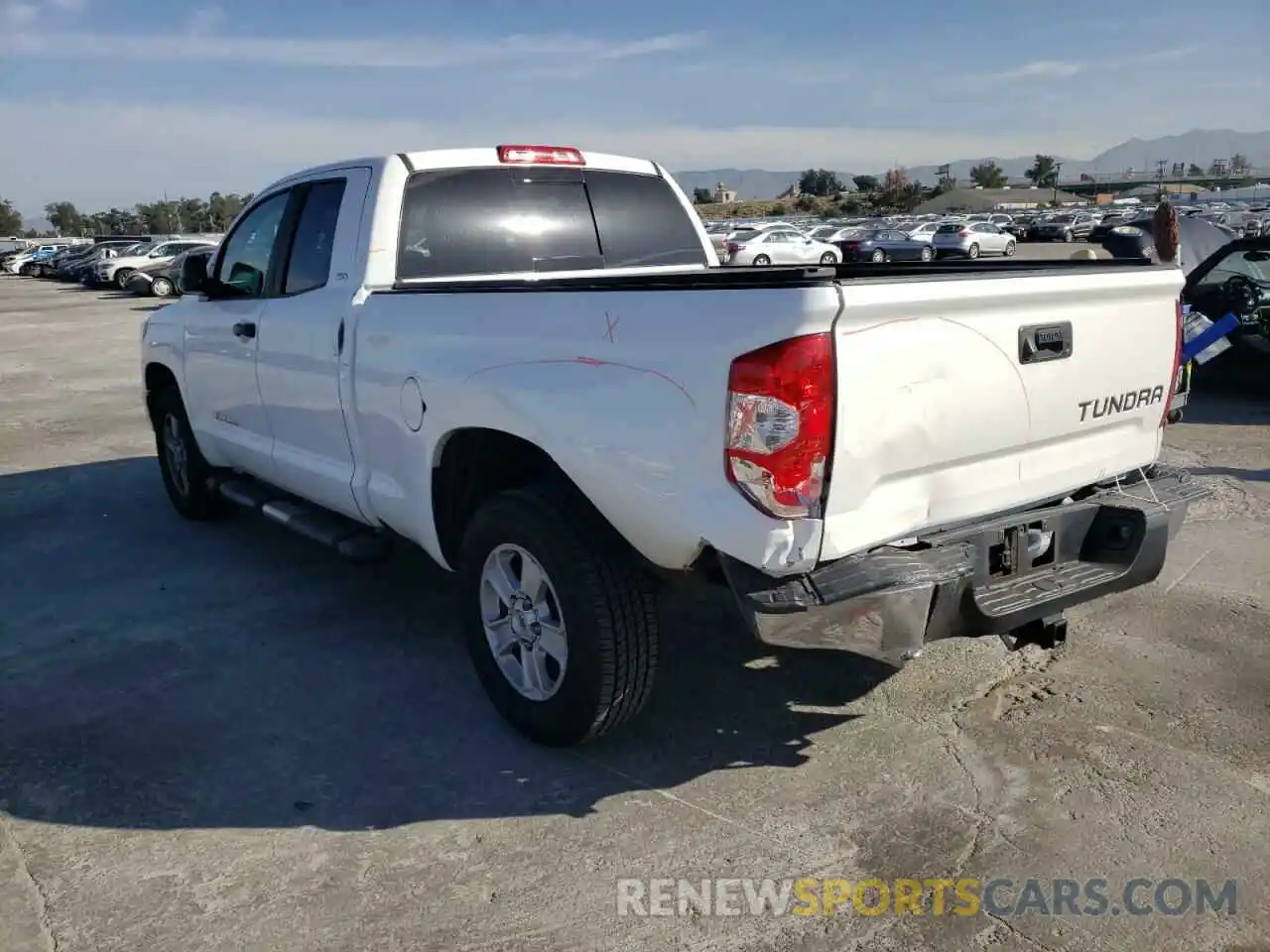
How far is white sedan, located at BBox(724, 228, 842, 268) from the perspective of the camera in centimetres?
3566

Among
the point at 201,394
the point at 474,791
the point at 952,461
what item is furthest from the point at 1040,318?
the point at 201,394

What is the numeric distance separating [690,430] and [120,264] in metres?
39.4

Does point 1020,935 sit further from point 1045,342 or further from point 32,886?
point 32,886

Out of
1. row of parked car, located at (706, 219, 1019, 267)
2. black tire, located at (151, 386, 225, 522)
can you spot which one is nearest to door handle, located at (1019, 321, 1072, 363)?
black tire, located at (151, 386, 225, 522)

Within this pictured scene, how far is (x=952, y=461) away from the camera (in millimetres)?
3150

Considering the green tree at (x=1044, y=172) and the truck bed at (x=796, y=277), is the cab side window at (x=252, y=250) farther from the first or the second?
the green tree at (x=1044, y=172)

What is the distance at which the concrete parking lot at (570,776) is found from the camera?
9.65ft

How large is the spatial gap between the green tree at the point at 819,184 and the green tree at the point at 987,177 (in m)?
18.8

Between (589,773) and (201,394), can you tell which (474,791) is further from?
(201,394)

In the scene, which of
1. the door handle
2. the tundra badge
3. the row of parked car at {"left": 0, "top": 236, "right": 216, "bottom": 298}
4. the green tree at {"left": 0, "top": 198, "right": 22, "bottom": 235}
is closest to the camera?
the door handle

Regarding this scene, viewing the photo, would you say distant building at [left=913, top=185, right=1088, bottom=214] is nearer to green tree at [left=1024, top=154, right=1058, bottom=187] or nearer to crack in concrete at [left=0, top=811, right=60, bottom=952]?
green tree at [left=1024, top=154, right=1058, bottom=187]

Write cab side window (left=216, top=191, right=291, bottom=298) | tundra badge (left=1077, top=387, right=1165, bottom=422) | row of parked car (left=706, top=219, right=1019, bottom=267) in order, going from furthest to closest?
1. row of parked car (left=706, top=219, right=1019, bottom=267)
2. cab side window (left=216, top=191, right=291, bottom=298)
3. tundra badge (left=1077, top=387, right=1165, bottom=422)

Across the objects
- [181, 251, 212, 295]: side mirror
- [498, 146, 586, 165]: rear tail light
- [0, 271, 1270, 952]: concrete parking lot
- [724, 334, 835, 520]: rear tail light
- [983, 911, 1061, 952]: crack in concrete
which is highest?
[498, 146, 586, 165]: rear tail light

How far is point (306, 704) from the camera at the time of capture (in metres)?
4.25
